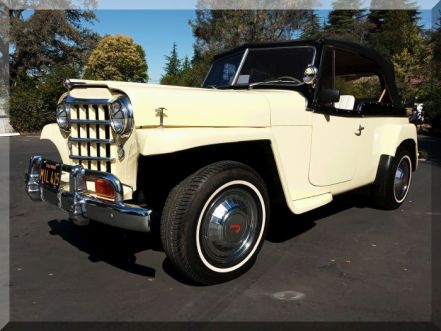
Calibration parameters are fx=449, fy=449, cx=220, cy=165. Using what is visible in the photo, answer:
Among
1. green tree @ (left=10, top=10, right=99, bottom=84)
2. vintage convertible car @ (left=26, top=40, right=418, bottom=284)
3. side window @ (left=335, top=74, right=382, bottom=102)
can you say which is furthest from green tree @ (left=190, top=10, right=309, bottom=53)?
vintage convertible car @ (left=26, top=40, right=418, bottom=284)

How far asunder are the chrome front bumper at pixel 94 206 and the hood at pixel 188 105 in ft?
1.75

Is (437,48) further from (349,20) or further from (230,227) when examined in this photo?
(349,20)

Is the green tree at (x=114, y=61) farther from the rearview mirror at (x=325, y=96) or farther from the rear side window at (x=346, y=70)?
the rearview mirror at (x=325, y=96)

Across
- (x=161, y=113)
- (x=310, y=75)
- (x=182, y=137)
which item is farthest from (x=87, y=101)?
(x=310, y=75)

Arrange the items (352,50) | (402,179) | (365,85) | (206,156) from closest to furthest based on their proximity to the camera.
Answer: (206,156)
(352,50)
(402,179)
(365,85)

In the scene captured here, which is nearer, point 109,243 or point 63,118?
point 63,118

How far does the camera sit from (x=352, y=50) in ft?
16.4

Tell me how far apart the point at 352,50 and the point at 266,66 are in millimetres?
1071

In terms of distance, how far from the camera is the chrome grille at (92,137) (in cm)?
326

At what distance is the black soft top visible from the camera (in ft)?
14.8

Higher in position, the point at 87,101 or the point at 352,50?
the point at 352,50

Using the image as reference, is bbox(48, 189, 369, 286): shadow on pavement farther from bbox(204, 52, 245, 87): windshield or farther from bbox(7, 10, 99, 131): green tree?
bbox(7, 10, 99, 131): green tree

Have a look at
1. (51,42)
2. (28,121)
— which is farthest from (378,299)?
(51,42)

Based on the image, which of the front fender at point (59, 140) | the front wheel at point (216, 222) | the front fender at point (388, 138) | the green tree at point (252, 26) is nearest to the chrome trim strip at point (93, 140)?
the front fender at point (59, 140)
